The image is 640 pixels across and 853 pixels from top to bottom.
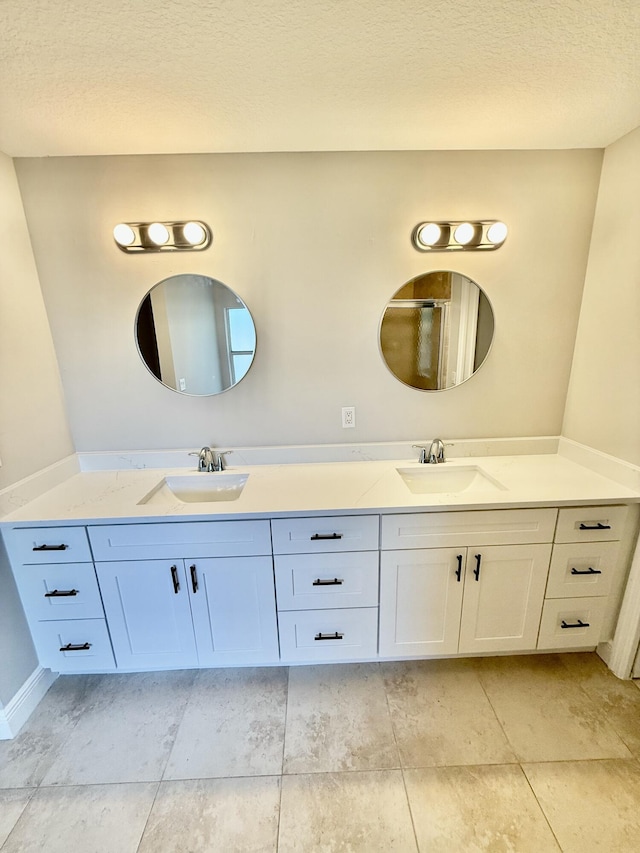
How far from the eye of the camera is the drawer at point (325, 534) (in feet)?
4.54

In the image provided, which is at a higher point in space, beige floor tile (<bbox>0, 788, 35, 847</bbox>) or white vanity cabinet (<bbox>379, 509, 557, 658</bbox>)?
white vanity cabinet (<bbox>379, 509, 557, 658</bbox>)

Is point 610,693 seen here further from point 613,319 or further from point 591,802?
point 613,319

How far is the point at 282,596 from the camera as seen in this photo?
4.77 ft

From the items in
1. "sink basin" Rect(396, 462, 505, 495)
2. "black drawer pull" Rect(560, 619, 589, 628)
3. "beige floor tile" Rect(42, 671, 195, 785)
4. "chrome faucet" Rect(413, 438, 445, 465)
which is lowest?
"beige floor tile" Rect(42, 671, 195, 785)

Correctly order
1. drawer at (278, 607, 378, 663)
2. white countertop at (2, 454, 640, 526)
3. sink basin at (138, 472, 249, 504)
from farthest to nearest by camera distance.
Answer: sink basin at (138, 472, 249, 504) < drawer at (278, 607, 378, 663) < white countertop at (2, 454, 640, 526)

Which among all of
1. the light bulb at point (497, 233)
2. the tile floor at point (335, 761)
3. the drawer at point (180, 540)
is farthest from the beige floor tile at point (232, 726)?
the light bulb at point (497, 233)

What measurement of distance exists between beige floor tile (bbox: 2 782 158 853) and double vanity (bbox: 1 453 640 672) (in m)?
0.39

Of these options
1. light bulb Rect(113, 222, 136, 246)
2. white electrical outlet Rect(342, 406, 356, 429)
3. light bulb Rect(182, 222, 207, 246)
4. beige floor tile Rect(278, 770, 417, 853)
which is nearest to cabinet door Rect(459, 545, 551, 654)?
beige floor tile Rect(278, 770, 417, 853)

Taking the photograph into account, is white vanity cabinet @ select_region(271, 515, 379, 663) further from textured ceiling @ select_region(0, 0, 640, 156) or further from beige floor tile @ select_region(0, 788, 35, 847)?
textured ceiling @ select_region(0, 0, 640, 156)

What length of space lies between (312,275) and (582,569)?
1.80 metres

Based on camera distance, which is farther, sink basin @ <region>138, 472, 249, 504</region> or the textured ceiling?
sink basin @ <region>138, 472, 249, 504</region>

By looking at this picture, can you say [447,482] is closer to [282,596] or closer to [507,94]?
[282,596]

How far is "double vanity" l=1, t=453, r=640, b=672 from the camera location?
4.53 feet

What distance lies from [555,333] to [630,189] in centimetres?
61
